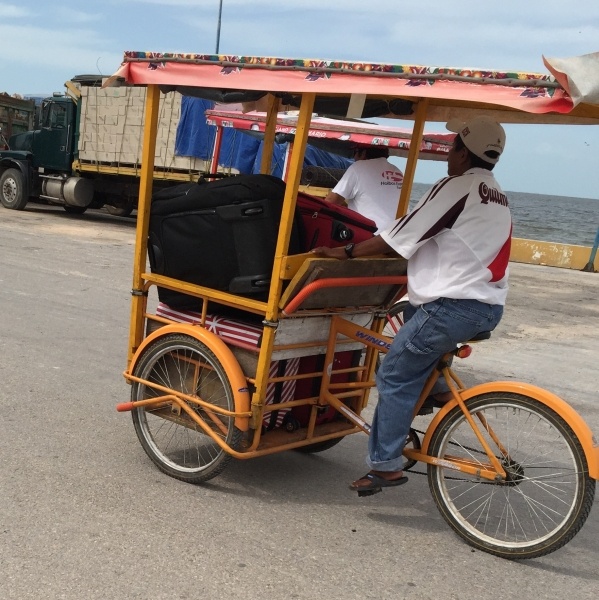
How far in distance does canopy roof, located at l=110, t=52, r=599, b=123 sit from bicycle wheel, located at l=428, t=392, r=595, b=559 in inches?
51.4

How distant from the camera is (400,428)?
12.2 feet

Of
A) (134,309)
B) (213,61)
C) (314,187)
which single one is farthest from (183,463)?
(314,187)

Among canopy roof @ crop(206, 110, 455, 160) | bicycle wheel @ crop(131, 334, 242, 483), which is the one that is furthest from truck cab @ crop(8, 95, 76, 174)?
bicycle wheel @ crop(131, 334, 242, 483)

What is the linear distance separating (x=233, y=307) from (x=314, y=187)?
37.4ft

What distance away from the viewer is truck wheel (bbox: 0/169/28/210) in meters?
19.4

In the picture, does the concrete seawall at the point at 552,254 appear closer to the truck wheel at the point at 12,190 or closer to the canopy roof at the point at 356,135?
the canopy roof at the point at 356,135

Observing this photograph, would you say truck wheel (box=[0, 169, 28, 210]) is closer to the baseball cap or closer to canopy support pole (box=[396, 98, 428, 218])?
canopy support pole (box=[396, 98, 428, 218])

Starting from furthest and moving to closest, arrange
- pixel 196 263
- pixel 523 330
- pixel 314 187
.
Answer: pixel 314 187
pixel 523 330
pixel 196 263

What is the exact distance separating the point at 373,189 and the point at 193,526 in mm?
3256

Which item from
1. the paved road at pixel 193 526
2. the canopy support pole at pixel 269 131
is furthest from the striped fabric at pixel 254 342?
the canopy support pole at pixel 269 131

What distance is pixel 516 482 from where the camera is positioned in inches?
143

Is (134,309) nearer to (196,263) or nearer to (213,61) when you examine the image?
(196,263)

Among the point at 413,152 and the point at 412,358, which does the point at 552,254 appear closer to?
the point at 413,152

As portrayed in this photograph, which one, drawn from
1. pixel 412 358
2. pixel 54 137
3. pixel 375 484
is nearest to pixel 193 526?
pixel 375 484
